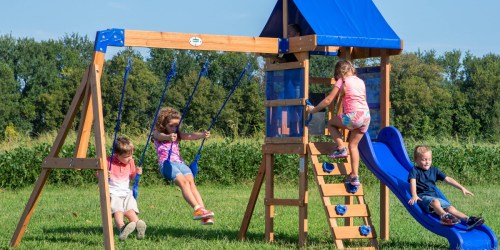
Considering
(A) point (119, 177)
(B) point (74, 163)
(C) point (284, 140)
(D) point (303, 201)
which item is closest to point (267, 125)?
(C) point (284, 140)

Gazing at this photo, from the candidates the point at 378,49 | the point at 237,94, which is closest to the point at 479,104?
the point at 237,94

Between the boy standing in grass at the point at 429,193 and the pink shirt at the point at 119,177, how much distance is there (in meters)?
3.41

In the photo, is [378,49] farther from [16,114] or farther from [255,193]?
[16,114]

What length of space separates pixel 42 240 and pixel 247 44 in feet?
11.1

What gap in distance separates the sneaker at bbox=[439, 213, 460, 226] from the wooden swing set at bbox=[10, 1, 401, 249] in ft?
3.05

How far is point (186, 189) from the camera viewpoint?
979 cm

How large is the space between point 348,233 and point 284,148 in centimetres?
141

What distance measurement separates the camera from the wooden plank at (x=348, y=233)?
9.05 m

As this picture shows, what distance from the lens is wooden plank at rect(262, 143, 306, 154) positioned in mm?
9711

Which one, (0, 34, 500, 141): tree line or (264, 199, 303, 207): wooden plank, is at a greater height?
(0, 34, 500, 141): tree line

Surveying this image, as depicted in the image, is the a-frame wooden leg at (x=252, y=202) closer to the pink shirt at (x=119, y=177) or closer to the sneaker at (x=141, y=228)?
the sneaker at (x=141, y=228)

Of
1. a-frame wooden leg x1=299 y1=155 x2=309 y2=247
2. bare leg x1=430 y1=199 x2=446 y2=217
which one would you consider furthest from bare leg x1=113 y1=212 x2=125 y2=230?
bare leg x1=430 y1=199 x2=446 y2=217

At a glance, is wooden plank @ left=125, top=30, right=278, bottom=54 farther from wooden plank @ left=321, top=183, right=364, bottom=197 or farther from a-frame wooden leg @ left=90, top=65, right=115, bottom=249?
wooden plank @ left=321, top=183, right=364, bottom=197

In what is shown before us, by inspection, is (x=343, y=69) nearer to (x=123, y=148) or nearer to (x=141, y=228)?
(x=123, y=148)
